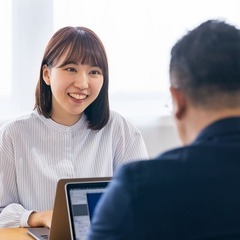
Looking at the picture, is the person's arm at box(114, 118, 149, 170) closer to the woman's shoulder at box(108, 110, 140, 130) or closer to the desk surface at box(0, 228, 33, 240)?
the woman's shoulder at box(108, 110, 140, 130)

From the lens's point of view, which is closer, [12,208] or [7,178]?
[12,208]

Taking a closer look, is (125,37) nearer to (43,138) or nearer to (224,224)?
(43,138)

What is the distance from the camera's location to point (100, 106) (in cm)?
240

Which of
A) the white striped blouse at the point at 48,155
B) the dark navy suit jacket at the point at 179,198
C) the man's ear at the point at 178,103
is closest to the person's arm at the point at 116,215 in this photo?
the dark navy suit jacket at the point at 179,198

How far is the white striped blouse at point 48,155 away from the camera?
7.29ft

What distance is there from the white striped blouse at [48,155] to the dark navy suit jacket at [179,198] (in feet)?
4.14

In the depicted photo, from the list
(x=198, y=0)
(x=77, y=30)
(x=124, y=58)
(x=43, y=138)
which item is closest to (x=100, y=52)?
(x=77, y=30)

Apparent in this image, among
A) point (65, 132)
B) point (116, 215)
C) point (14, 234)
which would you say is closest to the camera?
point (116, 215)

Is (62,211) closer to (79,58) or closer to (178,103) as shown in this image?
(178,103)

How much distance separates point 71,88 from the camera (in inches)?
90.7

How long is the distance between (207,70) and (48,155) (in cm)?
137

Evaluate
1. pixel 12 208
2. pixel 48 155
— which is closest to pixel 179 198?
pixel 12 208

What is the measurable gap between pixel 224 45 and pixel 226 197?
10.3 inches

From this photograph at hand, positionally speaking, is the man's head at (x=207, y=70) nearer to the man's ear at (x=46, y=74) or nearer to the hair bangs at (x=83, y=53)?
the hair bangs at (x=83, y=53)
